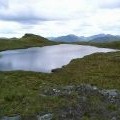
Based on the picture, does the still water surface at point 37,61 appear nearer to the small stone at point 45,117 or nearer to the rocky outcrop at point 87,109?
the rocky outcrop at point 87,109

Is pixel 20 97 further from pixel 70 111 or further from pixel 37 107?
pixel 70 111

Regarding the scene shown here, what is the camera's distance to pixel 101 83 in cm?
3884

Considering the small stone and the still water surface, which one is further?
the still water surface

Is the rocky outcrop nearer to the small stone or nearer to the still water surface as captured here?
the small stone

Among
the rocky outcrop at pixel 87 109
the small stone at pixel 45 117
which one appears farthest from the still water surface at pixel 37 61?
the small stone at pixel 45 117

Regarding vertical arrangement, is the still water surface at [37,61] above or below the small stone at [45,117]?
below

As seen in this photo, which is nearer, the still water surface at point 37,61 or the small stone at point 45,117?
the small stone at point 45,117

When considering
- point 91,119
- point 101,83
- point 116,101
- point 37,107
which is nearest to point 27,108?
point 37,107

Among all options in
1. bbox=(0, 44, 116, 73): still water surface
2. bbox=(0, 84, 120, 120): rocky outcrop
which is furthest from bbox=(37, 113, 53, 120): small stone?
bbox=(0, 44, 116, 73): still water surface

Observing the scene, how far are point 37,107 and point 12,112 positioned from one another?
1.69 m

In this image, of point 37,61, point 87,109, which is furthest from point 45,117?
point 37,61

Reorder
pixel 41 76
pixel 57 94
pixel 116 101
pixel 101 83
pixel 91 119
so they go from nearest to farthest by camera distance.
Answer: pixel 91 119
pixel 116 101
pixel 57 94
pixel 101 83
pixel 41 76

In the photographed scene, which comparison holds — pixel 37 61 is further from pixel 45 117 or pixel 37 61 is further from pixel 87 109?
pixel 45 117

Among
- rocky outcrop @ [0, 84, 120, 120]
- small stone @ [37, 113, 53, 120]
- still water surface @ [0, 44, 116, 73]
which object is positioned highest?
rocky outcrop @ [0, 84, 120, 120]
